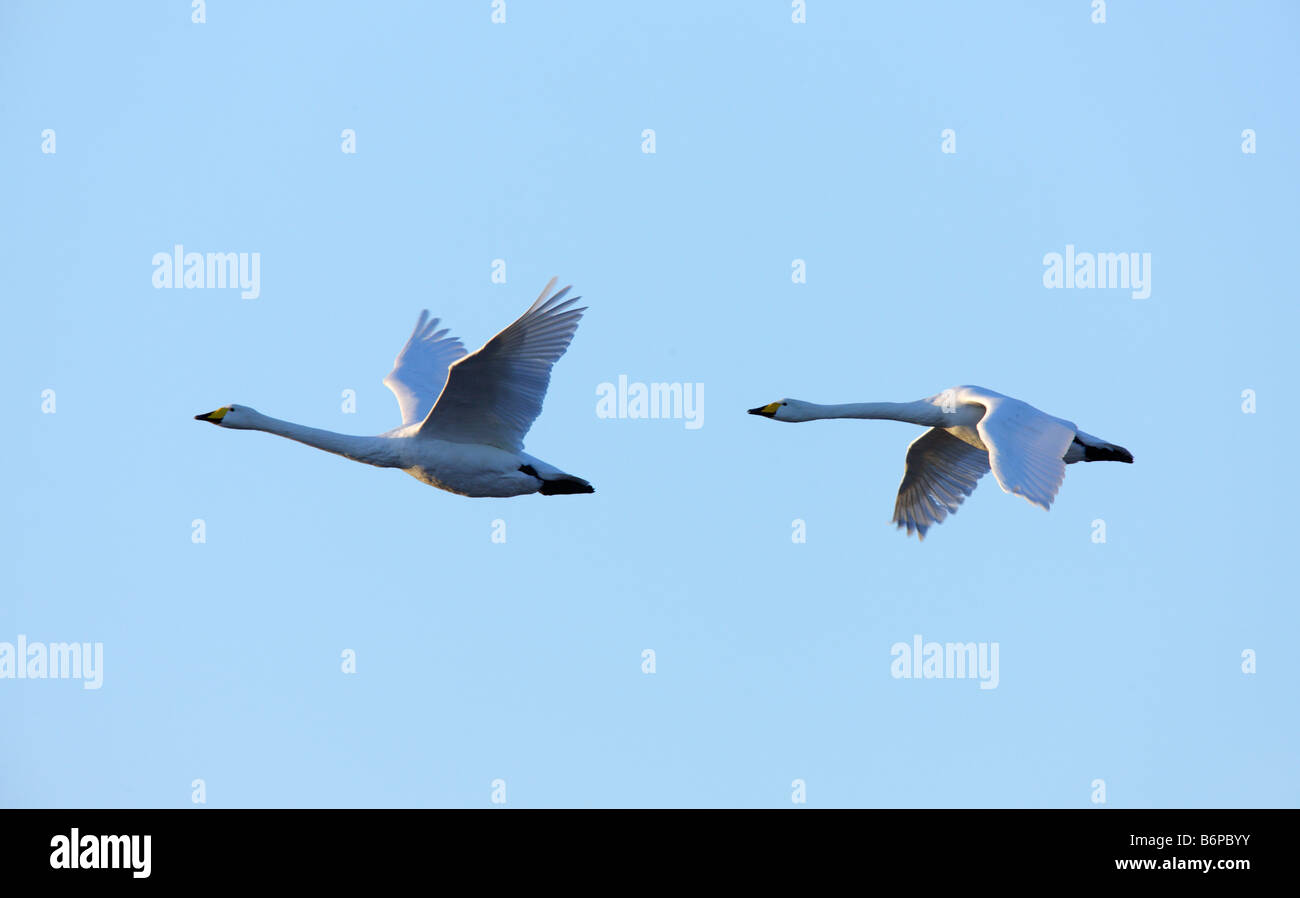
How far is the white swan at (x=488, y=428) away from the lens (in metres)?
19.3

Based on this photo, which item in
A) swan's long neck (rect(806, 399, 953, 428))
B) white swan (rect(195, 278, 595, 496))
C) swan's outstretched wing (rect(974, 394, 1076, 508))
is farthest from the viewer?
swan's long neck (rect(806, 399, 953, 428))

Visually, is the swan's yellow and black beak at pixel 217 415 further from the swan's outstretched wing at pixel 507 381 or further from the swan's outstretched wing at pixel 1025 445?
the swan's outstretched wing at pixel 1025 445

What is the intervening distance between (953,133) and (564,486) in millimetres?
7444

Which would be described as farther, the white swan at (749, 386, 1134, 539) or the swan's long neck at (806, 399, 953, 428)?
the swan's long neck at (806, 399, 953, 428)

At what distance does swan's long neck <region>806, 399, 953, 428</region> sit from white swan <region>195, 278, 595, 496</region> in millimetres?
3800

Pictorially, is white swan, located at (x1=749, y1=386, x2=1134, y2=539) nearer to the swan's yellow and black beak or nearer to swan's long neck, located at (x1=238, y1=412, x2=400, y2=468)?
swan's long neck, located at (x1=238, y1=412, x2=400, y2=468)

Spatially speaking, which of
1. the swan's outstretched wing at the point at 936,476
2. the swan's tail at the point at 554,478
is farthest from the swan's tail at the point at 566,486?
the swan's outstretched wing at the point at 936,476

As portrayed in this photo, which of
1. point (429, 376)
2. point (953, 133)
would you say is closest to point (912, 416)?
point (953, 133)

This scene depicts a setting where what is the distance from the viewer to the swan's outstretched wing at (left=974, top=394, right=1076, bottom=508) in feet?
62.3

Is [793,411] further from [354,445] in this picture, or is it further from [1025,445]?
[354,445]

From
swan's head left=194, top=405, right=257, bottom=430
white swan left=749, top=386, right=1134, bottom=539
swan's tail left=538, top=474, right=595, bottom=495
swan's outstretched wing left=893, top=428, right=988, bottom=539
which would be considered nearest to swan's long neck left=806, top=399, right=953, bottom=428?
white swan left=749, top=386, right=1134, bottom=539

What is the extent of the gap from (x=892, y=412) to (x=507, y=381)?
17.4ft

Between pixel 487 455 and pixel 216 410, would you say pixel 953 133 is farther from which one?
pixel 216 410

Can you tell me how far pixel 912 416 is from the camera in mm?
22359
